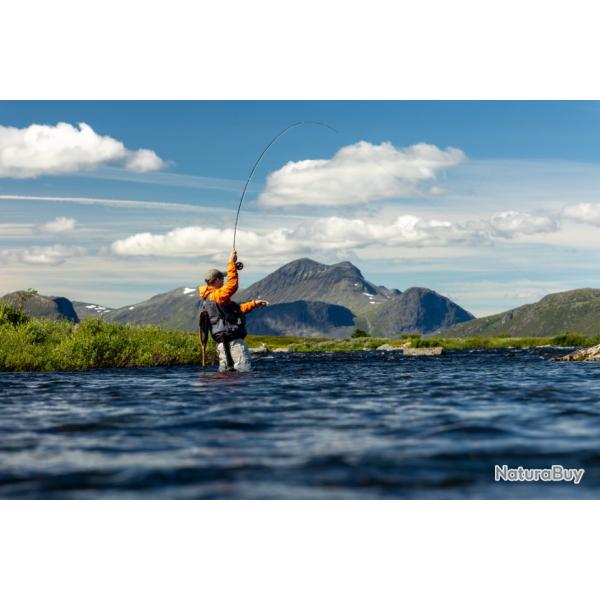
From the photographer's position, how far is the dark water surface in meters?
7.93

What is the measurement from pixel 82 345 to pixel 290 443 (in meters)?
23.3

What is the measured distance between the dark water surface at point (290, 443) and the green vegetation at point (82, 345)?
1196 cm

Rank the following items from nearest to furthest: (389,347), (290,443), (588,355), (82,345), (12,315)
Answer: (290,443) → (82,345) → (12,315) → (588,355) → (389,347)

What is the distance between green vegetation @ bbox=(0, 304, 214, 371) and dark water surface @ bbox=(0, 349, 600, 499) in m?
12.0

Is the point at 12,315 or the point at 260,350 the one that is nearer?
the point at 12,315

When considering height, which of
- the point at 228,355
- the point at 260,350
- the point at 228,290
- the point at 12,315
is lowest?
the point at 260,350

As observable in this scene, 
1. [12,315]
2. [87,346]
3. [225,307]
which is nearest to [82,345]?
[87,346]

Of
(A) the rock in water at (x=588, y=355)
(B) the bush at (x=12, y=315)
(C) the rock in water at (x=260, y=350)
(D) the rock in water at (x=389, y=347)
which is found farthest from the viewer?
(D) the rock in water at (x=389, y=347)

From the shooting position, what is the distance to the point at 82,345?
1249 inches

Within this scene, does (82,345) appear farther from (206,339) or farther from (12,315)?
(206,339)

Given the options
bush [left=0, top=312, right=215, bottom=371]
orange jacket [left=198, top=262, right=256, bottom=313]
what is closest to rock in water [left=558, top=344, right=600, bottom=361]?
bush [left=0, top=312, right=215, bottom=371]

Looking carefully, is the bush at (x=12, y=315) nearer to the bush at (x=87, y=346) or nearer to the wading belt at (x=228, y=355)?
the bush at (x=87, y=346)

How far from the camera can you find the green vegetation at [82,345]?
2953 centimetres

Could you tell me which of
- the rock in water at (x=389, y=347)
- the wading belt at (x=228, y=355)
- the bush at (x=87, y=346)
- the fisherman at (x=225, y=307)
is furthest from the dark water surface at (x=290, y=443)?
the rock in water at (x=389, y=347)
